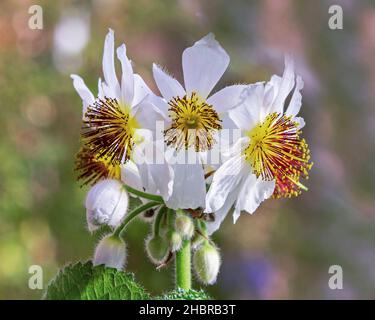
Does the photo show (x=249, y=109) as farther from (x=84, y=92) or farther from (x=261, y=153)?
(x=84, y=92)

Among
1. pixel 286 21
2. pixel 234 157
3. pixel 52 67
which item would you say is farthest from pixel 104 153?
pixel 286 21

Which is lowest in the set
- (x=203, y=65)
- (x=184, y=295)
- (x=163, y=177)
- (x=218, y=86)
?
(x=184, y=295)

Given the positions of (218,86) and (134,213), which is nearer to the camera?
(134,213)

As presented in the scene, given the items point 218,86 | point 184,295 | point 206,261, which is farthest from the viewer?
point 218,86

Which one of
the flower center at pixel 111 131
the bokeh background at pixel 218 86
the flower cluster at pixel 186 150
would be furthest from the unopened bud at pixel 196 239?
the bokeh background at pixel 218 86

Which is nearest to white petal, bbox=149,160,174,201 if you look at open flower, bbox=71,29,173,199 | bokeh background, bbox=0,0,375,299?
open flower, bbox=71,29,173,199

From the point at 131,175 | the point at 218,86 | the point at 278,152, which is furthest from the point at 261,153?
the point at 218,86
